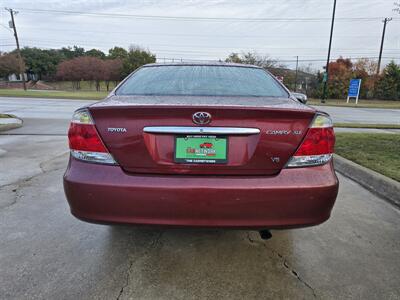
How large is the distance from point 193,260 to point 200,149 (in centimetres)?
98

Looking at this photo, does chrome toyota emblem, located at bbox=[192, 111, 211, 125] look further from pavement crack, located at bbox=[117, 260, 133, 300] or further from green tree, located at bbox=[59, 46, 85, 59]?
green tree, located at bbox=[59, 46, 85, 59]

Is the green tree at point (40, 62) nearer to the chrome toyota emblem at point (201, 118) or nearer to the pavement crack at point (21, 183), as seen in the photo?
the pavement crack at point (21, 183)

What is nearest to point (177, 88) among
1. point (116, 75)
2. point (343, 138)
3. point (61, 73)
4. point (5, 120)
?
point (343, 138)

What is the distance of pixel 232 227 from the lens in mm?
1868

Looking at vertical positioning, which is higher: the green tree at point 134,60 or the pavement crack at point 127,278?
the green tree at point 134,60

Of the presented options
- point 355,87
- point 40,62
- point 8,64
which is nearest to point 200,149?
point 355,87

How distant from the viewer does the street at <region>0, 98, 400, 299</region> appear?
196 centimetres

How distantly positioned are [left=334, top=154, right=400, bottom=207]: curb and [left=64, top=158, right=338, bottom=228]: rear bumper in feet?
7.10

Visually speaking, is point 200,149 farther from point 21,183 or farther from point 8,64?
point 8,64

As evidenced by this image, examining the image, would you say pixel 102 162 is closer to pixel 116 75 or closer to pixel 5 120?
pixel 5 120

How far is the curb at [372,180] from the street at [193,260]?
33 cm

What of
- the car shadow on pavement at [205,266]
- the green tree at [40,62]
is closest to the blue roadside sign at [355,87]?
the car shadow on pavement at [205,266]

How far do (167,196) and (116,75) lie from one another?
50.9m

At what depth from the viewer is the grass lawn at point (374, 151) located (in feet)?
14.0
